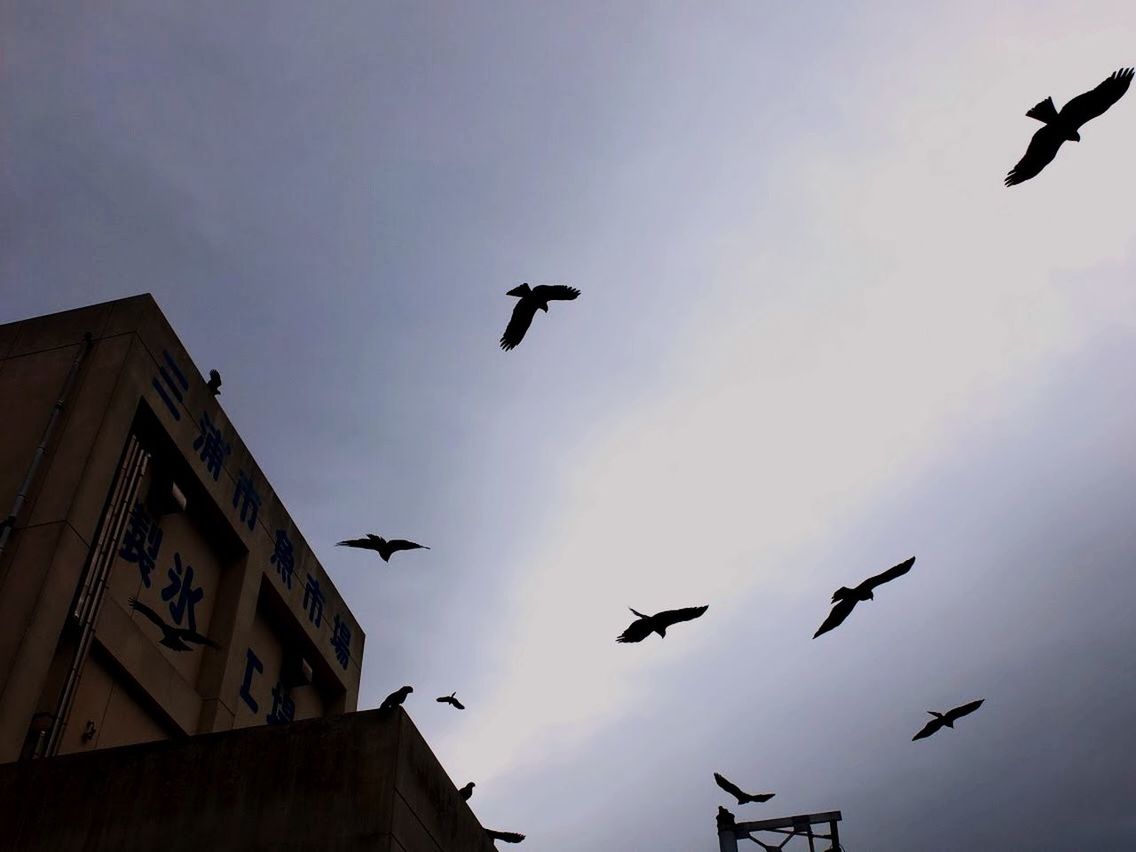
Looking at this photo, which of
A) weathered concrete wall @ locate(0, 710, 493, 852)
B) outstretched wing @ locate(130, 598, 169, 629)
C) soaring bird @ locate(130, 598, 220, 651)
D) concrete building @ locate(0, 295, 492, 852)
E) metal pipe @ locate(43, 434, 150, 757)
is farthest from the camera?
soaring bird @ locate(130, 598, 220, 651)

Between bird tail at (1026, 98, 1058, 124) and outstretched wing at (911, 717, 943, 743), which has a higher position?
bird tail at (1026, 98, 1058, 124)

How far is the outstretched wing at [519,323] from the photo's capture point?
39.1ft

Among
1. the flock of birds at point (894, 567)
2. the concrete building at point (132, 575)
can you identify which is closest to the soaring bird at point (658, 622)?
the flock of birds at point (894, 567)

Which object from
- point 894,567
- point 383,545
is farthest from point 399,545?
point 894,567

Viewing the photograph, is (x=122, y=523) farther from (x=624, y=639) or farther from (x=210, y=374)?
(x=624, y=639)

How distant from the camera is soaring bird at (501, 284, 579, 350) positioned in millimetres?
11797

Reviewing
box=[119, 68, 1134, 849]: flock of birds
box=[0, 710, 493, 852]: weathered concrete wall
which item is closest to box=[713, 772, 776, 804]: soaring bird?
box=[119, 68, 1134, 849]: flock of birds

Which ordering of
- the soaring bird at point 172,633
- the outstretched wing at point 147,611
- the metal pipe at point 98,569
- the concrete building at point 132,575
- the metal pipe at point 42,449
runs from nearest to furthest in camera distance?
1. the concrete building at point 132,575
2. the metal pipe at point 98,569
3. the metal pipe at point 42,449
4. the outstretched wing at point 147,611
5. the soaring bird at point 172,633

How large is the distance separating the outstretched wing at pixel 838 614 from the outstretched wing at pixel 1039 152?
17.8 ft

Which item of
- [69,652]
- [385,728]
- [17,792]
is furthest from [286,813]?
[69,652]

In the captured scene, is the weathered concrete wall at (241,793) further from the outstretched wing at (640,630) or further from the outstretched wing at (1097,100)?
the outstretched wing at (1097,100)

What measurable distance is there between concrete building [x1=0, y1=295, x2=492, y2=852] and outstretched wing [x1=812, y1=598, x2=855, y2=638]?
4846mm

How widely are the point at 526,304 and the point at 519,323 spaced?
256 millimetres

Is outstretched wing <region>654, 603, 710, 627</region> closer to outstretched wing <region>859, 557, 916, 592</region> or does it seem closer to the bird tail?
outstretched wing <region>859, 557, 916, 592</region>
